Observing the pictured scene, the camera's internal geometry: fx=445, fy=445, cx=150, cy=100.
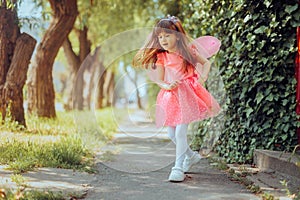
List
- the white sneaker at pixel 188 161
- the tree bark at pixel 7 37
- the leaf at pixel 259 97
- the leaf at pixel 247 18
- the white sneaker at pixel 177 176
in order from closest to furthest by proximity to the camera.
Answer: the white sneaker at pixel 177 176
the white sneaker at pixel 188 161
the leaf at pixel 259 97
the leaf at pixel 247 18
the tree bark at pixel 7 37

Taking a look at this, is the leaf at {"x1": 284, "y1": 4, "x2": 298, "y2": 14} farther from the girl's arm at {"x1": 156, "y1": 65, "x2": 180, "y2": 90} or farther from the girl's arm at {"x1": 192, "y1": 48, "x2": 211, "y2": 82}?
the girl's arm at {"x1": 156, "y1": 65, "x2": 180, "y2": 90}

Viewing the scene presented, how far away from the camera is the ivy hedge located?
4.64m

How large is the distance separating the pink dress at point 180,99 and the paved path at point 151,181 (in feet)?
1.96

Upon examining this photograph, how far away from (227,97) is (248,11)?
1.11 metres

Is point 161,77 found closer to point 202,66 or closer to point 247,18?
point 202,66

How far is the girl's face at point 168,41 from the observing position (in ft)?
14.5

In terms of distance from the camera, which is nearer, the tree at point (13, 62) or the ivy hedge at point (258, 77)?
the ivy hedge at point (258, 77)

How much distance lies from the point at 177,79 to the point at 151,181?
40.3 inches

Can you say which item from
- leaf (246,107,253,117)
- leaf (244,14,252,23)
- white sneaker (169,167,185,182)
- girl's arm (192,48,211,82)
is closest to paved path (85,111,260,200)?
white sneaker (169,167,185,182)

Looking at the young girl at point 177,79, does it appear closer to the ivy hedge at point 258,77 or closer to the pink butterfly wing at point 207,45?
the pink butterfly wing at point 207,45

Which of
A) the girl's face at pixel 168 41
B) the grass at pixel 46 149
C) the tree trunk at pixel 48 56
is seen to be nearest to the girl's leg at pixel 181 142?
the girl's face at pixel 168 41

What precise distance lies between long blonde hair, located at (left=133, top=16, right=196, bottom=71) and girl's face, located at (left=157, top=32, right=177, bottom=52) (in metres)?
0.03

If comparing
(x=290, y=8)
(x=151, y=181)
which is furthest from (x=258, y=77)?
(x=151, y=181)

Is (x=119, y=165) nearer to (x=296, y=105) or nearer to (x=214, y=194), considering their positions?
(x=214, y=194)
